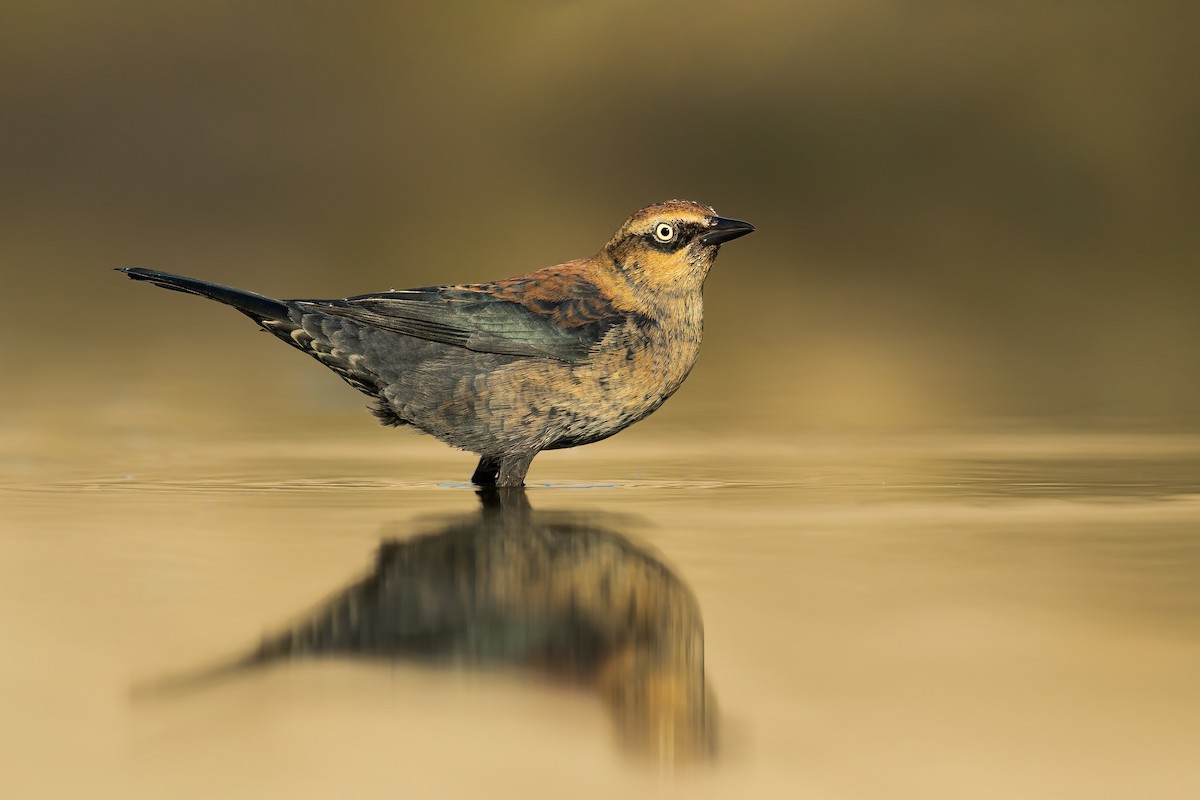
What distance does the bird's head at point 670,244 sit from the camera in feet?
26.0

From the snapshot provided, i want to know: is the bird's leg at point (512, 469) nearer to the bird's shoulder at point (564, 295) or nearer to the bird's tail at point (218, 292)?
the bird's shoulder at point (564, 295)

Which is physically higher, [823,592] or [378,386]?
[378,386]

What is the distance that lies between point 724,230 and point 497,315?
3.79ft

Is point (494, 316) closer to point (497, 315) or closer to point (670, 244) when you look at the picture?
point (497, 315)

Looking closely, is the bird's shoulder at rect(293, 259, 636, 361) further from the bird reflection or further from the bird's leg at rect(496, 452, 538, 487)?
the bird reflection

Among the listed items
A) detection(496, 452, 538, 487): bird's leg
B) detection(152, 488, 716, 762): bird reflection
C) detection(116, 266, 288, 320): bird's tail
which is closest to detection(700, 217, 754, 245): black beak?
detection(496, 452, 538, 487): bird's leg

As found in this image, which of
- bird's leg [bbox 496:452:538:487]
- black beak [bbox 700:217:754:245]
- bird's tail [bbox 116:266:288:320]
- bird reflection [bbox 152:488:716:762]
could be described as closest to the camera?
bird reflection [bbox 152:488:716:762]

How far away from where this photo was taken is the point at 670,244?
796 centimetres

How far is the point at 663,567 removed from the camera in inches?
215

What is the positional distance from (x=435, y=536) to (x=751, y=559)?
120 cm

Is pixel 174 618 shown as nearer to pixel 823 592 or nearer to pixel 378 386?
pixel 823 592

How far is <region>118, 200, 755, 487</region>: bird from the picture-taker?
7.54m

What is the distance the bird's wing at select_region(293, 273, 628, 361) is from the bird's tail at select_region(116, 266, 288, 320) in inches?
5.9

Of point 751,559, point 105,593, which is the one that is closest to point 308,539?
point 105,593
